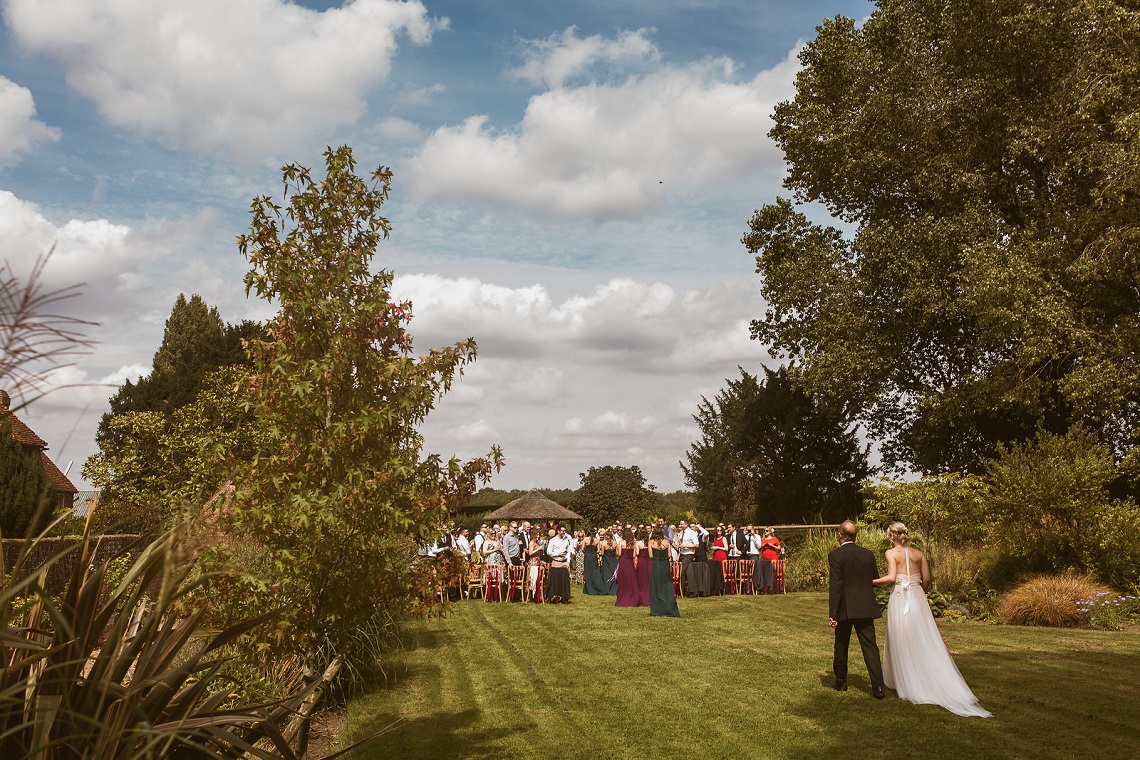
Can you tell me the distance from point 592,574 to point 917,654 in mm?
15579

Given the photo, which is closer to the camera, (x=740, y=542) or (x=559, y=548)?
(x=559, y=548)

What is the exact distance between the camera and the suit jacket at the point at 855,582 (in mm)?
A: 10133

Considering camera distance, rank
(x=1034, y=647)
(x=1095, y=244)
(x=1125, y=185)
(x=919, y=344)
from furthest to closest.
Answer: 1. (x=919, y=344)
2. (x=1095, y=244)
3. (x=1125, y=185)
4. (x=1034, y=647)

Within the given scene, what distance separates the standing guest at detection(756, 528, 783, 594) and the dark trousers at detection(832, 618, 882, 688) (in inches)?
544

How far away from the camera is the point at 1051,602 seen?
623 inches

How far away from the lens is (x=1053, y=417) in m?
25.9

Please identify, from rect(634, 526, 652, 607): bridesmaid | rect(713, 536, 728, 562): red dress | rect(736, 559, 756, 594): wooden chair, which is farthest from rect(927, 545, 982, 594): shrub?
rect(634, 526, 652, 607): bridesmaid

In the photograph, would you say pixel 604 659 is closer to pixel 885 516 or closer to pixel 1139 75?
pixel 885 516

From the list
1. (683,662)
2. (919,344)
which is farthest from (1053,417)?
(683,662)

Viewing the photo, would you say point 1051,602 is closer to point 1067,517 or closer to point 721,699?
point 1067,517

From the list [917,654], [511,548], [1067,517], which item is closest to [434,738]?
[917,654]

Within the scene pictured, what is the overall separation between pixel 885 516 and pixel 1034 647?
29.0 ft

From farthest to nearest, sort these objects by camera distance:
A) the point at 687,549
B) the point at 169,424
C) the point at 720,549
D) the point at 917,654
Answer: the point at 169,424
the point at 720,549
the point at 687,549
the point at 917,654

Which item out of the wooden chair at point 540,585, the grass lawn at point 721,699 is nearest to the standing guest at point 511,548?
the wooden chair at point 540,585
